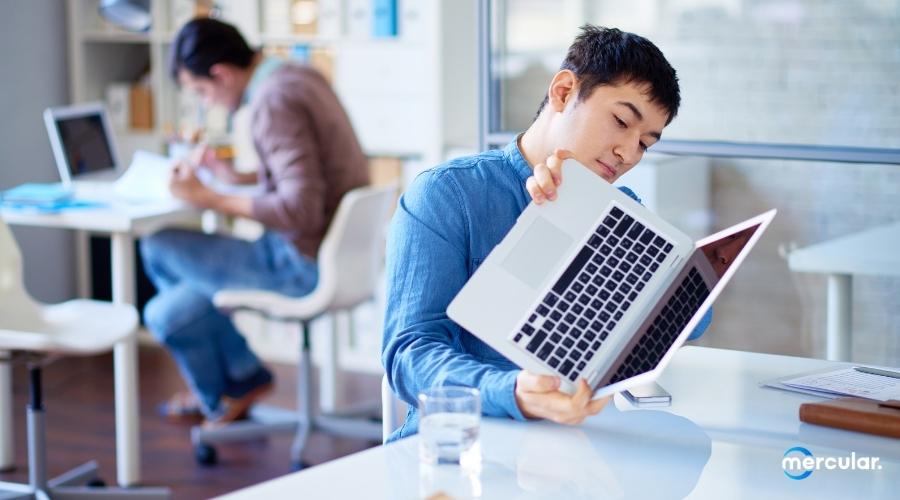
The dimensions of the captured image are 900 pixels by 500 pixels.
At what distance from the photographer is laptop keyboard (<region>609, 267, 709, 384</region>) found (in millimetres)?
1426

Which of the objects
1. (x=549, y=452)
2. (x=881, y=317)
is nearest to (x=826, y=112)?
(x=881, y=317)

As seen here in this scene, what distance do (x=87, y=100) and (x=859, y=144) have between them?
3.35 meters

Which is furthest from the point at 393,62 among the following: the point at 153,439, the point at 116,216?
the point at 153,439

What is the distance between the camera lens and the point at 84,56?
4844 millimetres

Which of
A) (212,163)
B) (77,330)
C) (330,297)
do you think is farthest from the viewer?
(212,163)

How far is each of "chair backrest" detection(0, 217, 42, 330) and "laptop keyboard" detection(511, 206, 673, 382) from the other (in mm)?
1953

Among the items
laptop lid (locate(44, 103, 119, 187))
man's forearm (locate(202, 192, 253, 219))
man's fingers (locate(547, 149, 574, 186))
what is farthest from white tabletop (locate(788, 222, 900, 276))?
laptop lid (locate(44, 103, 119, 187))

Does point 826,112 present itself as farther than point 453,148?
No

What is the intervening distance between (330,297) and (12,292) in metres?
0.83

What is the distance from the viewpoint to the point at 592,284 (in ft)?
4.74

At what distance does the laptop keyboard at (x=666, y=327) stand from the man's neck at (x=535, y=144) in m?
Answer: 0.34

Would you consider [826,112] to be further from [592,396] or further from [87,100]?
[87,100]

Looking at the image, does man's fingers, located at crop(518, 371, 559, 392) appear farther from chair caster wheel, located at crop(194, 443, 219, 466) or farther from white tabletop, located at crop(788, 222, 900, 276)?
chair caster wheel, located at crop(194, 443, 219, 466)

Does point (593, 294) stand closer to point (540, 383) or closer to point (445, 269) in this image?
point (540, 383)
